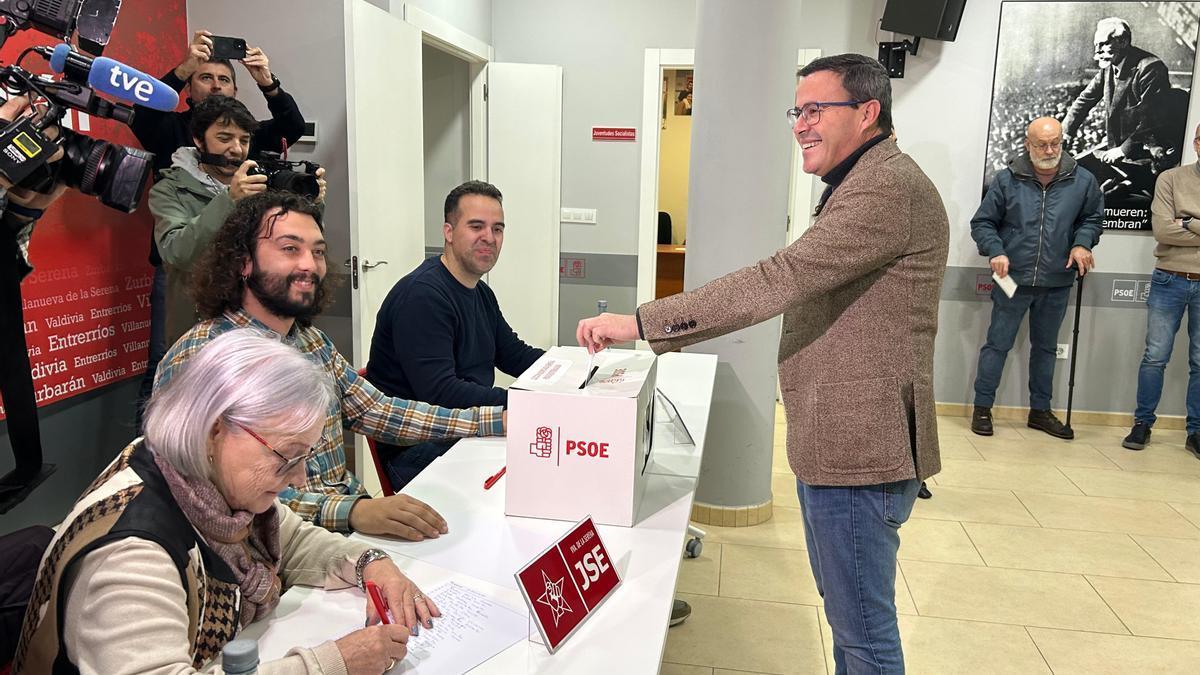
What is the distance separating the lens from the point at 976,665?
2.63 metres

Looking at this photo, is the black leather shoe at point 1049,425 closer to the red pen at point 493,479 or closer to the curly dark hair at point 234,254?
the red pen at point 493,479

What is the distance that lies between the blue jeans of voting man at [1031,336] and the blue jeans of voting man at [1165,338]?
0.44m

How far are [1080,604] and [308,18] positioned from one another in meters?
3.74

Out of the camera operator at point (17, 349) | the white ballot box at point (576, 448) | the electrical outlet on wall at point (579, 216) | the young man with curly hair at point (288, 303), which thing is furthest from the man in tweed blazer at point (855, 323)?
the electrical outlet on wall at point (579, 216)

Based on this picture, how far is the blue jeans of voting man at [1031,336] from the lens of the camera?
496cm

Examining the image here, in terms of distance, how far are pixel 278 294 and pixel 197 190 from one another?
3.98 ft

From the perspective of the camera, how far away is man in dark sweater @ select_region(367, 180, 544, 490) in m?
2.47

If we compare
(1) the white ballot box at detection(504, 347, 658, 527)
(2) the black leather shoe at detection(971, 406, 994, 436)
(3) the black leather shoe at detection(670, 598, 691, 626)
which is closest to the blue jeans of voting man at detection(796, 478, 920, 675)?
(1) the white ballot box at detection(504, 347, 658, 527)

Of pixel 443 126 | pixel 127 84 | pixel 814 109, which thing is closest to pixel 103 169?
pixel 127 84

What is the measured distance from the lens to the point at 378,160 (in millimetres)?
3785


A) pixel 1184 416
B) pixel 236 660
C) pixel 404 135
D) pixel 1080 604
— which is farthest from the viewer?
pixel 1184 416

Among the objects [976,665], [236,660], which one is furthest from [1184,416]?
[236,660]

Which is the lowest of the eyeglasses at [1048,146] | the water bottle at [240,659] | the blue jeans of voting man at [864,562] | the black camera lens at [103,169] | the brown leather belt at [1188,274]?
the blue jeans of voting man at [864,562]

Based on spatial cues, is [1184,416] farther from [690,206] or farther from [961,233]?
[690,206]
